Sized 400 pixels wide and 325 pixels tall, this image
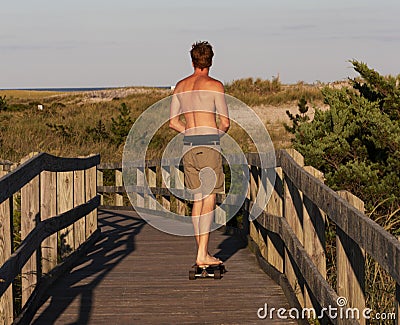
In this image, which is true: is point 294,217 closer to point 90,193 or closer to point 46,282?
point 46,282

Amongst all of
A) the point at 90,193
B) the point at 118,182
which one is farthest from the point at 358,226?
the point at 118,182

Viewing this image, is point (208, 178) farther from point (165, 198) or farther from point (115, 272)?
point (165, 198)

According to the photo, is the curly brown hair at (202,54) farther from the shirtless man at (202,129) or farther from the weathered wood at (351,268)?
the weathered wood at (351,268)

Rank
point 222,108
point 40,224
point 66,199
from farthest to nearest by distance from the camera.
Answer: point 66,199
point 222,108
point 40,224

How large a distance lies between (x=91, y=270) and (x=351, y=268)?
446 cm

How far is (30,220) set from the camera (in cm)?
625

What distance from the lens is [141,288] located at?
732 centimetres

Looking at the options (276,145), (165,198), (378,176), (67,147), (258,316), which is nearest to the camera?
(258,316)

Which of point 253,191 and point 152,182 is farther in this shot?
point 152,182

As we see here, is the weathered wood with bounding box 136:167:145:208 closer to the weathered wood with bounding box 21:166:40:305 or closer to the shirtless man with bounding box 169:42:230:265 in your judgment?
the shirtless man with bounding box 169:42:230:265

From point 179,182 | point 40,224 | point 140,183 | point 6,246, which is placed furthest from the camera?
point 140,183

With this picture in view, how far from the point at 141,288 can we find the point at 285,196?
152cm

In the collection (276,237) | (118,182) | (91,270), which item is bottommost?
(118,182)

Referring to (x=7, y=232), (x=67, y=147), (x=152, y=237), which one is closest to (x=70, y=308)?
(x=7, y=232)
